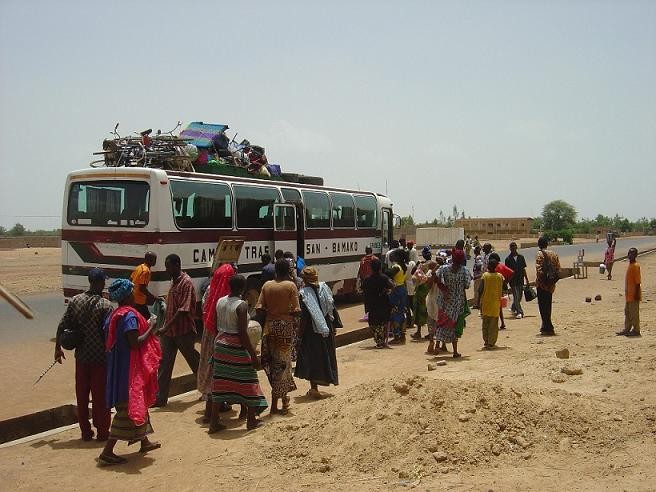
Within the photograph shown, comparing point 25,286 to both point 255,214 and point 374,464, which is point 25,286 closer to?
point 255,214

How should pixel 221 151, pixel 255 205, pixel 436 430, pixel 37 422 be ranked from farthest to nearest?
pixel 221 151 < pixel 255 205 < pixel 37 422 < pixel 436 430

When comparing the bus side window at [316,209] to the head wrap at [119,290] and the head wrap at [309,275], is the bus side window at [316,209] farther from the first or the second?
the head wrap at [119,290]

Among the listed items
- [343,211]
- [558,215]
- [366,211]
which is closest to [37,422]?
[343,211]

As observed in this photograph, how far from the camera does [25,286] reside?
22.0 meters

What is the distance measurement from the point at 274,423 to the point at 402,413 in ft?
4.42

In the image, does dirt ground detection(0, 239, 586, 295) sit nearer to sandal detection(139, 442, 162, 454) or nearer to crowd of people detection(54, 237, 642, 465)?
crowd of people detection(54, 237, 642, 465)

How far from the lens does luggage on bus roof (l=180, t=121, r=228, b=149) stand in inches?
547

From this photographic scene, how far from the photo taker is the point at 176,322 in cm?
711

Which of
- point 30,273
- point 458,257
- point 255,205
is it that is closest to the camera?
point 458,257

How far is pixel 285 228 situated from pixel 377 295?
4726mm

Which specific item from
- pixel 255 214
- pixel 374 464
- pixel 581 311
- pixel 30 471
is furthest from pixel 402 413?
pixel 581 311

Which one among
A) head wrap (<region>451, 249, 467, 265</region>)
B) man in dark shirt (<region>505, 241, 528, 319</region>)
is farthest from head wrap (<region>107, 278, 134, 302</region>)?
man in dark shirt (<region>505, 241, 528, 319</region>)

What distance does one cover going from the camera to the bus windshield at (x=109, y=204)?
10758 millimetres

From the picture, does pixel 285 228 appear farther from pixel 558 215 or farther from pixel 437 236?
pixel 558 215
